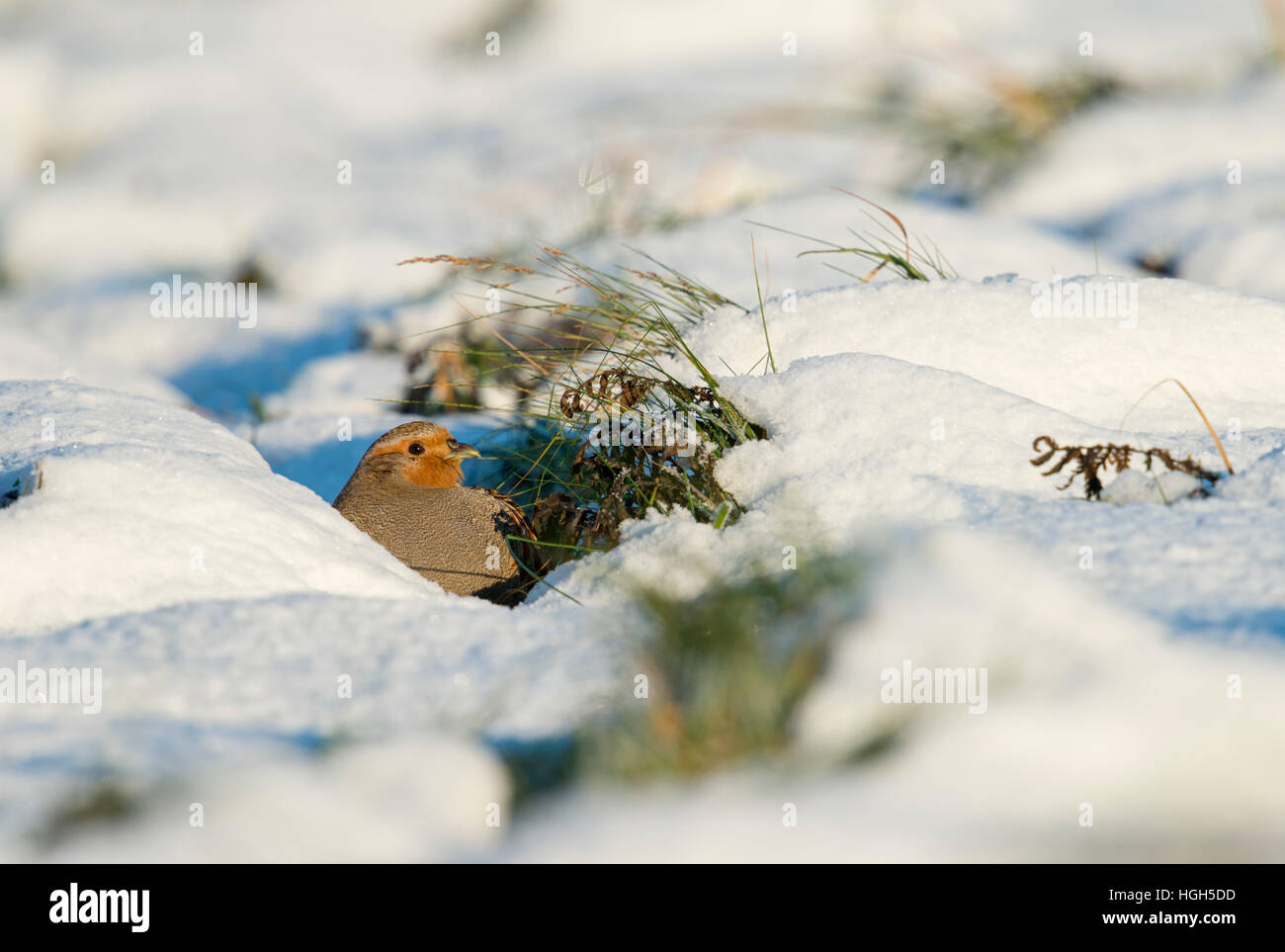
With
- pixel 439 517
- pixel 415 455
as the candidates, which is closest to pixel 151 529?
pixel 439 517

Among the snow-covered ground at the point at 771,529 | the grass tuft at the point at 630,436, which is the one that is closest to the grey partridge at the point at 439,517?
the grass tuft at the point at 630,436

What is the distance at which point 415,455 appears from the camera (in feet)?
9.43

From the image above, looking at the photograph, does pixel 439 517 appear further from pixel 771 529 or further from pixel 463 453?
pixel 771 529

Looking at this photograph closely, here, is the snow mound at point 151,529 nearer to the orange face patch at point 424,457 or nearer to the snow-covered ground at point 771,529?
the snow-covered ground at point 771,529

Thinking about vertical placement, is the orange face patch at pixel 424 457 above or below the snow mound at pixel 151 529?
above

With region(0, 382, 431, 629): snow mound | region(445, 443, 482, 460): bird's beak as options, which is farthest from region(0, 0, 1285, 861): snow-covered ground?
region(445, 443, 482, 460): bird's beak

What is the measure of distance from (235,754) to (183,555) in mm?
707

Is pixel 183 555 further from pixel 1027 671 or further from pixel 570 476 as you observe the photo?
pixel 1027 671

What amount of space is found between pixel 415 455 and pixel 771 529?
1123mm

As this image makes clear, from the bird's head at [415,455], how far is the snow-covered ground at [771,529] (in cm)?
25

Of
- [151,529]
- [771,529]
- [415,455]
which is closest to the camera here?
[151,529]

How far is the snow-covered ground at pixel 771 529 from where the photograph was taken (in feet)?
4.14

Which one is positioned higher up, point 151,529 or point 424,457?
point 424,457

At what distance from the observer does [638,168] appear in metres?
5.61
